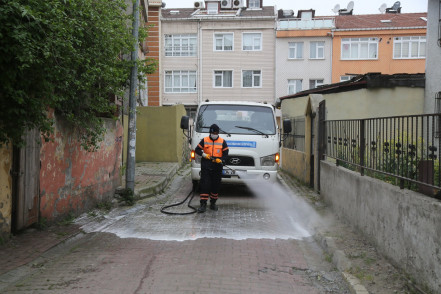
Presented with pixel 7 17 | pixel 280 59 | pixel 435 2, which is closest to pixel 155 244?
pixel 7 17

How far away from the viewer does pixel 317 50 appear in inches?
1352

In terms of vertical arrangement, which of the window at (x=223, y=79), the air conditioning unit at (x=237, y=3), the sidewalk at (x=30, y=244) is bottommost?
the sidewalk at (x=30, y=244)

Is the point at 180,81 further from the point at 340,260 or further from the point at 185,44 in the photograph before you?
the point at 340,260

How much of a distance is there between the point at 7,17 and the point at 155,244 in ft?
12.1

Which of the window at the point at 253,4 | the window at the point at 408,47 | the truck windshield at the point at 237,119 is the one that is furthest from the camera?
the window at the point at 253,4

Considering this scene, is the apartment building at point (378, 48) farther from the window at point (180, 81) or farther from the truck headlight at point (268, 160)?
the truck headlight at point (268, 160)

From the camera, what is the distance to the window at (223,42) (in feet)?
114

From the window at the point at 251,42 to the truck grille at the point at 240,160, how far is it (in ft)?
81.5

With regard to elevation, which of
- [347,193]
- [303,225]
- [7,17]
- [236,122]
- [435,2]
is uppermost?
[435,2]

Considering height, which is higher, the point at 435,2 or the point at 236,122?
the point at 435,2

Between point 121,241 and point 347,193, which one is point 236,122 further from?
point 121,241

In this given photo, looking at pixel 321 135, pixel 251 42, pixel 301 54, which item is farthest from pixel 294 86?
pixel 321 135

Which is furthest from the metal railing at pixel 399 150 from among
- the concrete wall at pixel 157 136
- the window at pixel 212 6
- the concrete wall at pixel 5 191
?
the window at pixel 212 6

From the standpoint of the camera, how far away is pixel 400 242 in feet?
17.3
